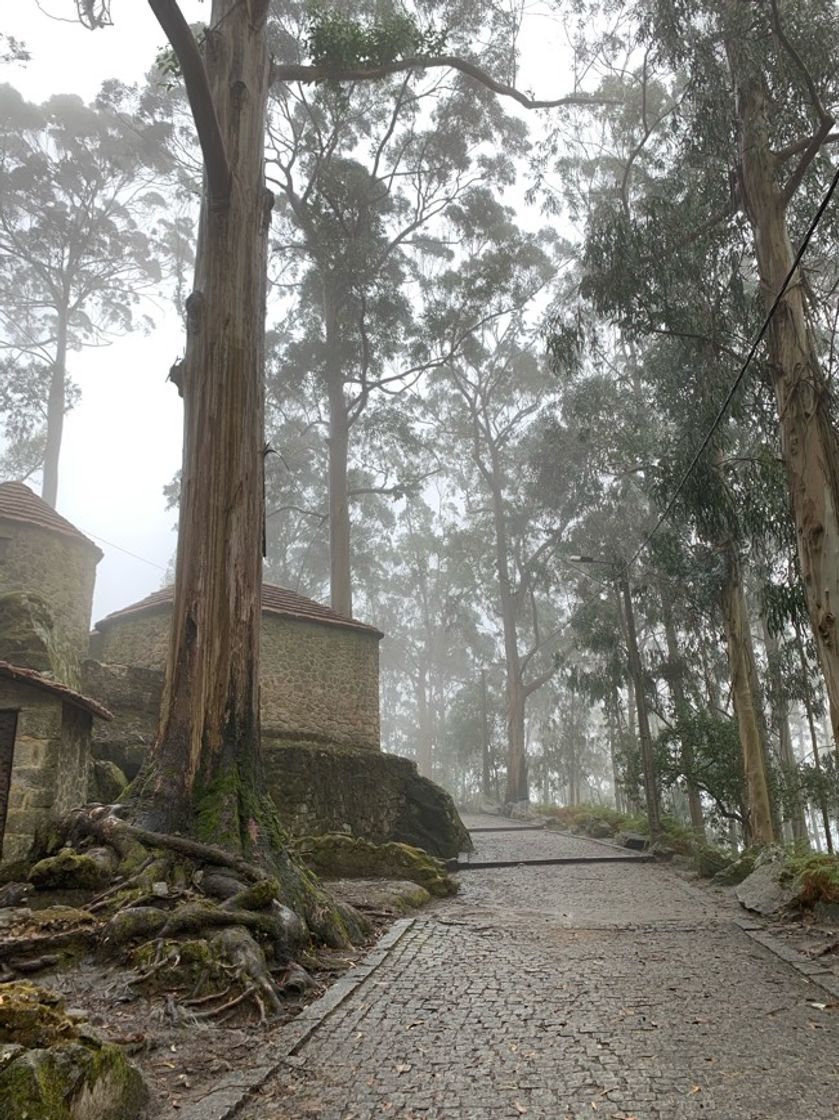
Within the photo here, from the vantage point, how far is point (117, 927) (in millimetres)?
4316

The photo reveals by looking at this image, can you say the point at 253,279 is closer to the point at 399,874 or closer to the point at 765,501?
the point at 765,501

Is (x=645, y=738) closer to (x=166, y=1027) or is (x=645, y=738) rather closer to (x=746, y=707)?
(x=746, y=707)

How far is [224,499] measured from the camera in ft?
21.1

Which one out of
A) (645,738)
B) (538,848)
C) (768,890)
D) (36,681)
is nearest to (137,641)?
(36,681)

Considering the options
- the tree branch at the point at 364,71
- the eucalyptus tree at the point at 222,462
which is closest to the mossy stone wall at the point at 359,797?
the eucalyptus tree at the point at 222,462

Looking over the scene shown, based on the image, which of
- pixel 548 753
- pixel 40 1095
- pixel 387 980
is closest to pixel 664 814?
pixel 387 980

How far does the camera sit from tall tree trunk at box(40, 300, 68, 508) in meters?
27.9

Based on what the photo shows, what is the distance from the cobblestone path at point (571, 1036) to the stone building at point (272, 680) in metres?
5.45

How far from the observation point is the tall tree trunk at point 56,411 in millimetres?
27875

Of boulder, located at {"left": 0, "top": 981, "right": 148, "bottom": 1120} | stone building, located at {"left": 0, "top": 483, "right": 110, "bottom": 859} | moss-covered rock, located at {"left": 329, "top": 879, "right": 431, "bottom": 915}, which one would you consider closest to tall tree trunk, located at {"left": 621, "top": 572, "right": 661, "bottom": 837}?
moss-covered rock, located at {"left": 329, "top": 879, "right": 431, "bottom": 915}

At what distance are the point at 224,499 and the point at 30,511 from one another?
11.4m

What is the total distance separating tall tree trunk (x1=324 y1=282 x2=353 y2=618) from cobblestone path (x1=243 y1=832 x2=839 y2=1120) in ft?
45.6

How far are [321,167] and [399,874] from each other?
17704 millimetres

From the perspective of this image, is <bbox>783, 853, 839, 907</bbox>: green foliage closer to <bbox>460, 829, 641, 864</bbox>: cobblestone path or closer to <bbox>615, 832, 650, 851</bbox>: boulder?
<bbox>460, 829, 641, 864</bbox>: cobblestone path
